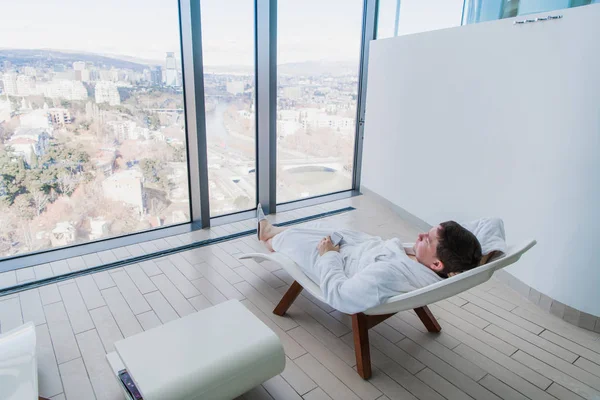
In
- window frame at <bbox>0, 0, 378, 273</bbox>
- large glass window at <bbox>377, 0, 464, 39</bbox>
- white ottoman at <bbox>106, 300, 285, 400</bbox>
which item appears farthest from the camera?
large glass window at <bbox>377, 0, 464, 39</bbox>

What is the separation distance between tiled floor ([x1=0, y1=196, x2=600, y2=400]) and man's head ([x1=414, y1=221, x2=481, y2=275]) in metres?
0.52

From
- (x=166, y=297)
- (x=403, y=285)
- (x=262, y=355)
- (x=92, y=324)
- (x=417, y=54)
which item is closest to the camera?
(x=262, y=355)

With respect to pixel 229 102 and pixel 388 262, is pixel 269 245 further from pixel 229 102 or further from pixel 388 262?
pixel 229 102

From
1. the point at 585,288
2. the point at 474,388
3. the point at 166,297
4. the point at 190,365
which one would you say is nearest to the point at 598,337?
the point at 585,288

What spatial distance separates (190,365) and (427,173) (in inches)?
113

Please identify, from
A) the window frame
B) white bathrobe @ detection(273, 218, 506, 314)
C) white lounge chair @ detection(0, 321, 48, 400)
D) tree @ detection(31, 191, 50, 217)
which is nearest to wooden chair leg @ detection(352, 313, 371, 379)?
white bathrobe @ detection(273, 218, 506, 314)

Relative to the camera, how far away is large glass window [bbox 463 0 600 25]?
238 centimetres

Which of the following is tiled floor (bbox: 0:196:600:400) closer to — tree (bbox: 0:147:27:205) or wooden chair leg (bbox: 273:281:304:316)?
wooden chair leg (bbox: 273:281:304:316)

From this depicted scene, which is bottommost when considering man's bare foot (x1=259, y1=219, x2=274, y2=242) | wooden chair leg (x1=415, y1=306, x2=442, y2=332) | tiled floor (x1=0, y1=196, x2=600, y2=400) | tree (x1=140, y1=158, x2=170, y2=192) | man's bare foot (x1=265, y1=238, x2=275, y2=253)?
tiled floor (x1=0, y1=196, x2=600, y2=400)

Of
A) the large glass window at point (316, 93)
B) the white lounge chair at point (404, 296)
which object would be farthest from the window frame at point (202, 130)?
the white lounge chair at point (404, 296)

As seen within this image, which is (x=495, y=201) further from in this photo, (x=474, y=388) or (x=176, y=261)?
(x=176, y=261)

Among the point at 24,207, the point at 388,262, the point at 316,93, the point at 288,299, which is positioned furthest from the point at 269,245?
the point at 316,93

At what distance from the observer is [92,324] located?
2.17 metres

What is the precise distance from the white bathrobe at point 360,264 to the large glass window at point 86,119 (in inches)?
60.2
